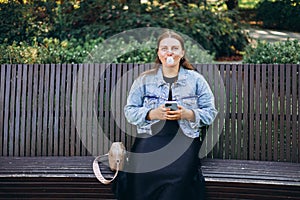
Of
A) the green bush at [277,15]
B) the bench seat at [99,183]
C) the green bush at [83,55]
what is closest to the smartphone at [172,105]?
the bench seat at [99,183]

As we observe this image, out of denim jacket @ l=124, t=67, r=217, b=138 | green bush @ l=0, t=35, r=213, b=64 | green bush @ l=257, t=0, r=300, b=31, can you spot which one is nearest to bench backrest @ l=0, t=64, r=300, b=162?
denim jacket @ l=124, t=67, r=217, b=138

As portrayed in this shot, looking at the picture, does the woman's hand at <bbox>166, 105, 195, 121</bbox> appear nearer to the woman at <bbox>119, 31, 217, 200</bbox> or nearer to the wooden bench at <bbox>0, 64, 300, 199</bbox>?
the woman at <bbox>119, 31, 217, 200</bbox>

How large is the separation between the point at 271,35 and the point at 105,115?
11209 millimetres

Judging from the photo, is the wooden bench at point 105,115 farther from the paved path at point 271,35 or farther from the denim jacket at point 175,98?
the paved path at point 271,35

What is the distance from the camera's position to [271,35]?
1421cm

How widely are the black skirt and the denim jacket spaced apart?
81 millimetres

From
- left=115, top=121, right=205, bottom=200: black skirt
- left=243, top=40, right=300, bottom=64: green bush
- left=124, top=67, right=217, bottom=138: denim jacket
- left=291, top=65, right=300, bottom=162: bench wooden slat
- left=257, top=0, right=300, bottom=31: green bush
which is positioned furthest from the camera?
left=257, top=0, right=300, bottom=31: green bush

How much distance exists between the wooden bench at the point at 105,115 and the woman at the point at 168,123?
420mm

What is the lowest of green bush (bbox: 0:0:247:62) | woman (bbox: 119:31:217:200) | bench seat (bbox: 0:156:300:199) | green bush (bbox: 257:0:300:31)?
bench seat (bbox: 0:156:300:199)

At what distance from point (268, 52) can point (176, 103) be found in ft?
9.23

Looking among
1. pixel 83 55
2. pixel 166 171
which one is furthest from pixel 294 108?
pixel 83 55

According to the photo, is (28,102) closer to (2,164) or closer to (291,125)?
(2,164)

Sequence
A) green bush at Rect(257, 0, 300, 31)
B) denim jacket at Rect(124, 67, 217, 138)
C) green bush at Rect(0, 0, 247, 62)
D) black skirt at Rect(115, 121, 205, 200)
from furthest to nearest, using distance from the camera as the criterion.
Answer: green bush at Rect(257, 0, 300, 31) → green bush at Rect(0, 0, 247, 62) → denim jacket at Rect(124, 67, 217, 138) → black skirt at Rect(115, 121, 205, 200)

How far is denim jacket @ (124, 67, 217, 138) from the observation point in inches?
137
